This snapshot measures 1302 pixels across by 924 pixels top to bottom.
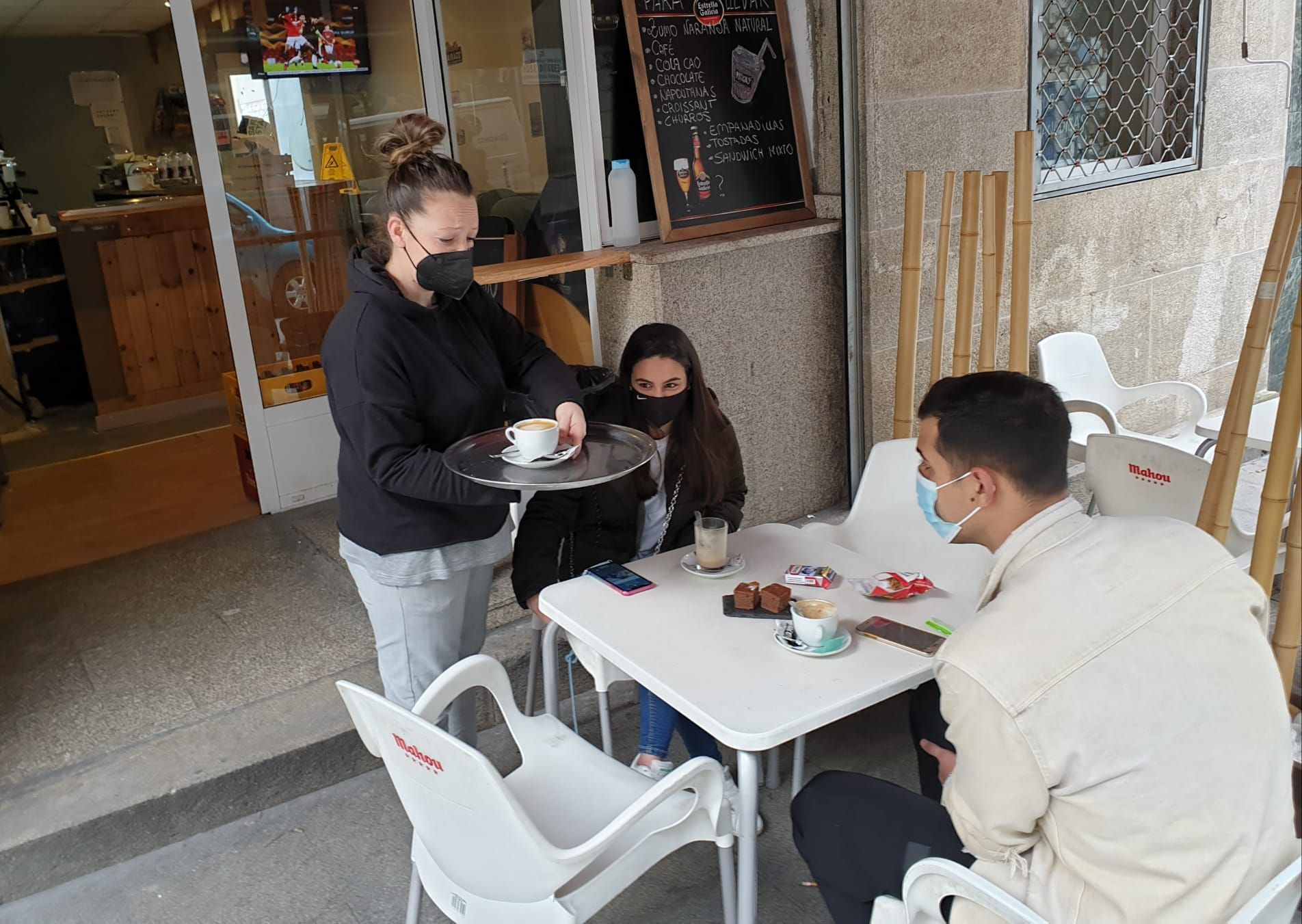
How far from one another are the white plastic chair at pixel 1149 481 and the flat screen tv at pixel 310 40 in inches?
115

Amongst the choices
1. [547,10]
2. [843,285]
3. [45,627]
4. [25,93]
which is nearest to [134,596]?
[45,627]

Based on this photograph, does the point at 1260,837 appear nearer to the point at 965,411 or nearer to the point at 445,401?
the point at 965,411

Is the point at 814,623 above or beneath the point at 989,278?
beneath

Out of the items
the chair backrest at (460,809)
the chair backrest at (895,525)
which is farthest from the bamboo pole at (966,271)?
the chair backrest at (460,809)

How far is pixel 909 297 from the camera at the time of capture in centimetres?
318

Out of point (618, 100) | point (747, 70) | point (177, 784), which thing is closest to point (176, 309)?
point (618, 100)

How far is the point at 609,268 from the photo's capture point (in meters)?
3.69

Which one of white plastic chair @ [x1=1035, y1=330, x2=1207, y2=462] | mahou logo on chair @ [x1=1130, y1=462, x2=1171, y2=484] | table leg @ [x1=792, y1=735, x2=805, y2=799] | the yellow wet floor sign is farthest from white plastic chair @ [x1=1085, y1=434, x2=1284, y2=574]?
the yellow wet floor sign

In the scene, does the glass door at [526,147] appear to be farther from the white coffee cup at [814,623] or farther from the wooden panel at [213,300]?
the wooden panel at [213,300]

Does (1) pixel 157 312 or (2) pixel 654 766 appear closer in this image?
(2) pixel 654 766

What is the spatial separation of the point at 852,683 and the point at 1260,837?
2.14 ft

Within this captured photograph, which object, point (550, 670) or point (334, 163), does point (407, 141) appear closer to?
point (550, 670)

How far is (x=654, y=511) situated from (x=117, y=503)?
9.61 ft

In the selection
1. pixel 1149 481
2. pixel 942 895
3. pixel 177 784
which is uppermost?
pixel 1149 481
